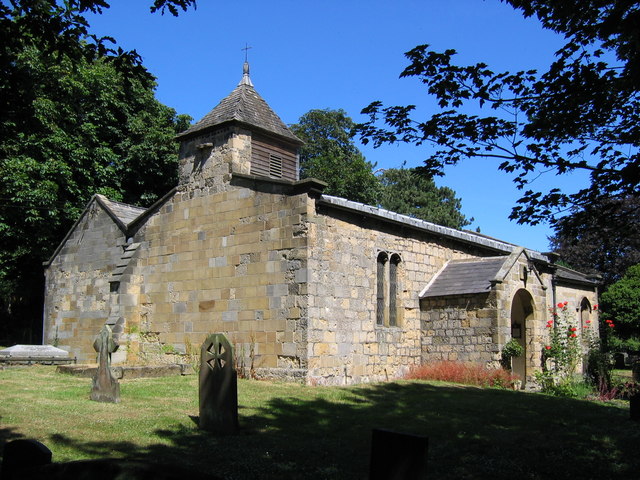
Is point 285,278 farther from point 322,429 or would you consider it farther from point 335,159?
point 335,159

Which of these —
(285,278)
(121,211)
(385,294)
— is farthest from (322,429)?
(121,211)

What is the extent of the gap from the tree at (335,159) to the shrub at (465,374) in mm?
24112

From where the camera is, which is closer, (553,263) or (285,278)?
(285,278)

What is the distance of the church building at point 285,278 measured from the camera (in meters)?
15.9

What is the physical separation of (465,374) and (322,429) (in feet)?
28.4

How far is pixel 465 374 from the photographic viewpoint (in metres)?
17.5

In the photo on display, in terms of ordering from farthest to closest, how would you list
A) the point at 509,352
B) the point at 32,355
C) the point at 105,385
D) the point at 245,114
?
the point at 32,355 → the point at 245,114 → the point at 509,352 → the point at 105,385

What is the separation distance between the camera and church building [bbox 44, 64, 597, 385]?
1589 centimetres

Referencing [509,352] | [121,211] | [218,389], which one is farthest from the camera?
[121,211]

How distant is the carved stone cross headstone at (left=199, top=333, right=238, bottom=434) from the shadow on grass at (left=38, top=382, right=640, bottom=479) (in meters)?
0.27

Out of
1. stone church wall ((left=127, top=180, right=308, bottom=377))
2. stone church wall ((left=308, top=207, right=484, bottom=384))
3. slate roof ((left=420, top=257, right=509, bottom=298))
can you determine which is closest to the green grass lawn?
stone church wall ((left=308, top=207, right=484, bottom=384))

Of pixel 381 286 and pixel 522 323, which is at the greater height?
pixel 381 286

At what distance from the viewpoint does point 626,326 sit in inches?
1297

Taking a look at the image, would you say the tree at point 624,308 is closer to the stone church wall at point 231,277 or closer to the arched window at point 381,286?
the arched window at point 381,286
